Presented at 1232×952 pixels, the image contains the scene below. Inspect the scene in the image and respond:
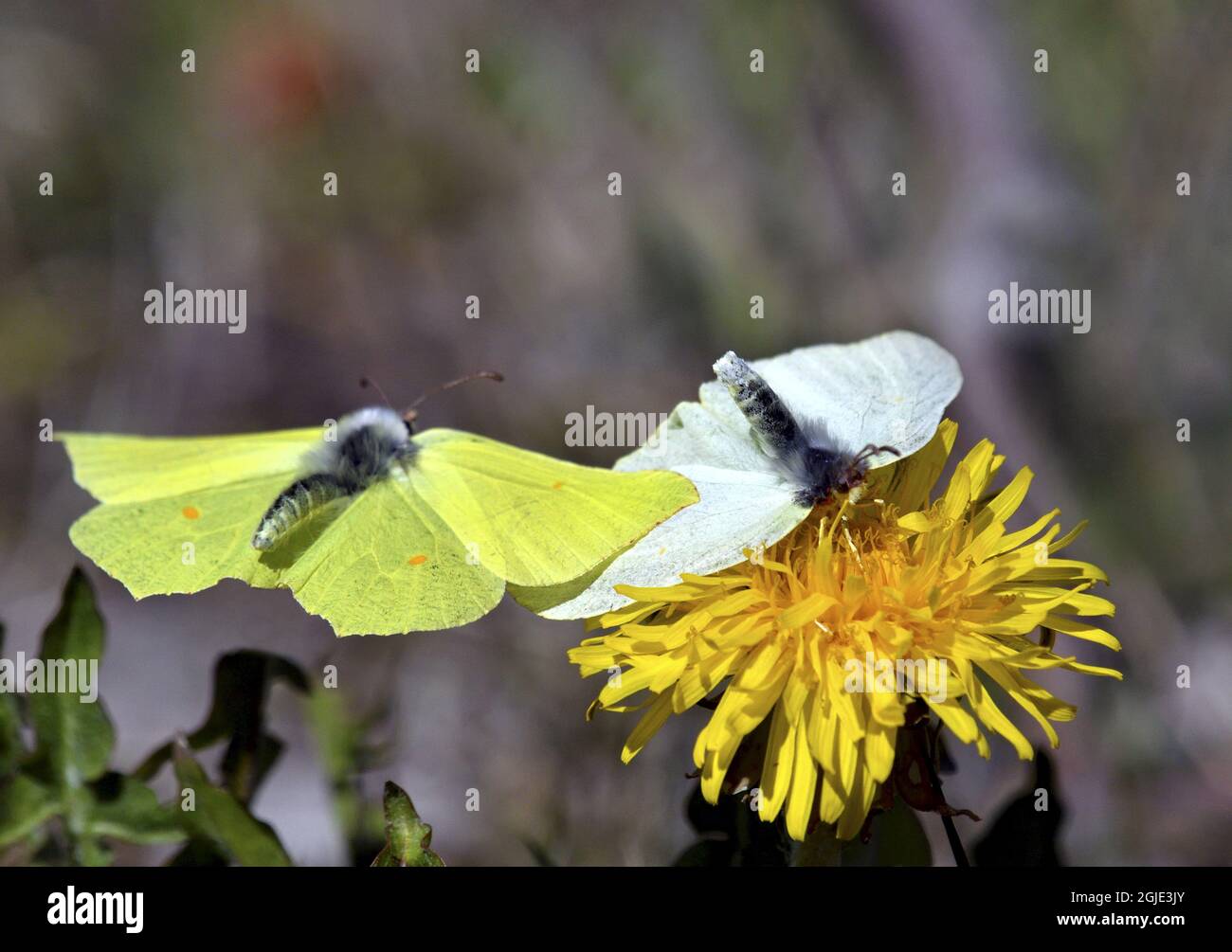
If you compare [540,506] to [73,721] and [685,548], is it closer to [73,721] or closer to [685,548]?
[685,548]

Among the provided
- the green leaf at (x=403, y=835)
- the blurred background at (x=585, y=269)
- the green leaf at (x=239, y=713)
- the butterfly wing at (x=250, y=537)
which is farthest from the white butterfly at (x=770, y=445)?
the blurred background at (x=585, y=269)

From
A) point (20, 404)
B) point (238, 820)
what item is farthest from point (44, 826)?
point (20, 404)

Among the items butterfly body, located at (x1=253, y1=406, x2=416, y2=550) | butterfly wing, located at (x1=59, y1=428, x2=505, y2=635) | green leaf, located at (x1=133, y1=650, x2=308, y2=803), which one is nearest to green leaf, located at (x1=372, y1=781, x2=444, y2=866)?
butterfly wing, located at (x1=59, y1=428, x2=505, y2=635)

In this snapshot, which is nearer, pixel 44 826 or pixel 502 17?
pixel 44 826

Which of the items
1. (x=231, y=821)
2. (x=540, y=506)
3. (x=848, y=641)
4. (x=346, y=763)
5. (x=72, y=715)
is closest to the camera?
(x=848, y=641)

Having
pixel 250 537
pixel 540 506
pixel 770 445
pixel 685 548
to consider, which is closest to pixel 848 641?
pixel 685 548
